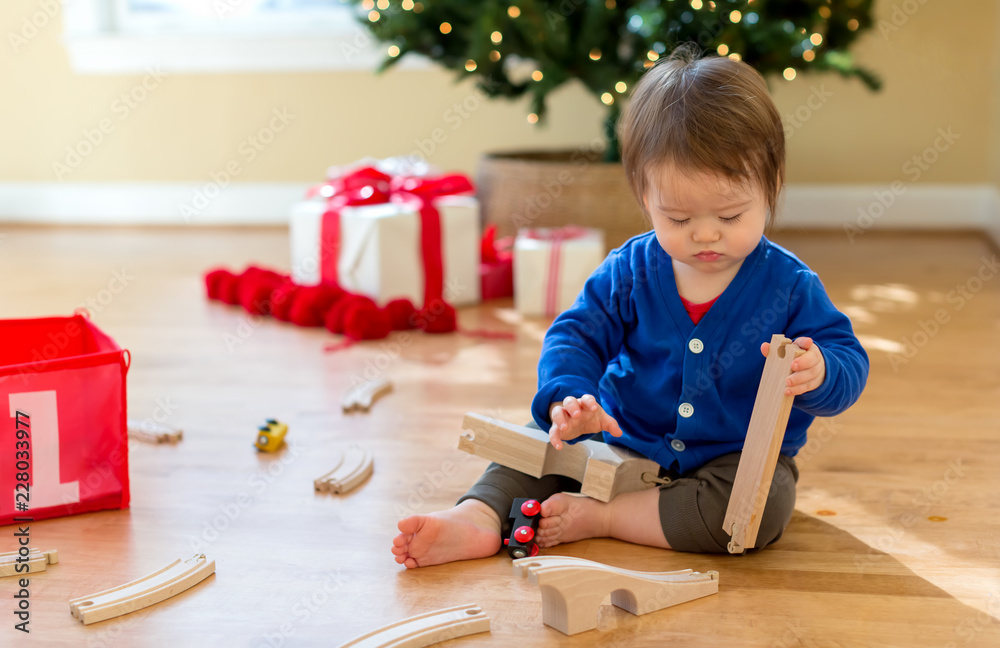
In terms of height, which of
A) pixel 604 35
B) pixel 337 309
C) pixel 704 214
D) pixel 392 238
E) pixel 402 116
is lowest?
pixel 337 309

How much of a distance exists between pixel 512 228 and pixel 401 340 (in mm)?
610

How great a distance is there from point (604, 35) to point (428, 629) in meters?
1.50

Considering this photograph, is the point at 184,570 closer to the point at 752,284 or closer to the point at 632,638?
the point at 632,638

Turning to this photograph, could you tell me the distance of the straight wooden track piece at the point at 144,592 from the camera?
2.73 ft

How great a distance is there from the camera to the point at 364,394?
1.42 m

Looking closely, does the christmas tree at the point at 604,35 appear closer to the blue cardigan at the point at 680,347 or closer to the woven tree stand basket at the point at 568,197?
the woven tree stand basket at the point at 568,197

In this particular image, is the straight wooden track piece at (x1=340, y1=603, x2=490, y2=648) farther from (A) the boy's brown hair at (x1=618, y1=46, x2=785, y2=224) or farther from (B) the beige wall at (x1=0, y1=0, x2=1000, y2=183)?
(B) the beige wall at (x1=0, y1=0, x2=1000, y2=183)

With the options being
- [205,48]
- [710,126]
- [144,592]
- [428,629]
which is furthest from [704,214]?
[205,48]

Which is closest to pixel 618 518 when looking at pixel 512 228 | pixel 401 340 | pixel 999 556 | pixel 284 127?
pixel 999 556

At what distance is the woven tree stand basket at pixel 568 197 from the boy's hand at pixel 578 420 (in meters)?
1.29

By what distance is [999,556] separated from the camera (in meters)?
0.94

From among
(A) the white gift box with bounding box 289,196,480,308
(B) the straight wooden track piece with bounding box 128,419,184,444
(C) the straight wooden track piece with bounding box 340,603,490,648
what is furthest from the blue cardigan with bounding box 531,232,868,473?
(A) the white gift box with bounding box 289,196,480,308

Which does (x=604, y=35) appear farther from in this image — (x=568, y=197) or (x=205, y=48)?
(x=205, y=48)

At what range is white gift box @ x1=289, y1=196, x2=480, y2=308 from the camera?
1.88 metres
